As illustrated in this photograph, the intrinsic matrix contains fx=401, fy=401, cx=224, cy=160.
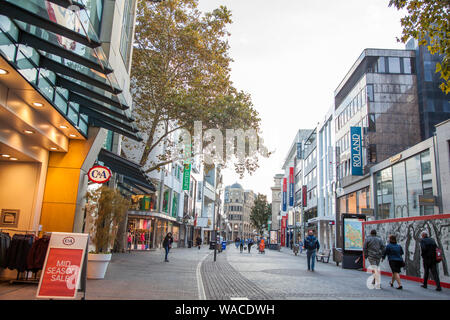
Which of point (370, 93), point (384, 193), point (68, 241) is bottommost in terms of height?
point (68, 241)

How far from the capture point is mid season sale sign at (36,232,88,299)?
6770mm

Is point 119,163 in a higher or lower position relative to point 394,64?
lower

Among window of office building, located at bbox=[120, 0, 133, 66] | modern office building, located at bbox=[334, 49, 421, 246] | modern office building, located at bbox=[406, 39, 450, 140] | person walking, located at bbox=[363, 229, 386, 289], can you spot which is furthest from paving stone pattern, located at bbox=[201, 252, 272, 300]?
modern office building, located at bbox=[406, 39, 450, 140]

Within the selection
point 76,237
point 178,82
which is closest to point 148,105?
point 178,82

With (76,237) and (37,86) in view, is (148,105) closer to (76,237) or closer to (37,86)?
(37,86)

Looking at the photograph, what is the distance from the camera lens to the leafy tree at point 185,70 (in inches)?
899

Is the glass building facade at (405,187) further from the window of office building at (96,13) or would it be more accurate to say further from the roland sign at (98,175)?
the window of office building at (96,13)

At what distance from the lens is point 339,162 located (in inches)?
1469

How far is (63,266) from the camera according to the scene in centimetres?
705

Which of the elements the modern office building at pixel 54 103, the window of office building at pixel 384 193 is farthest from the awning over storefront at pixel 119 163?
the window of office building at pixel 384 193

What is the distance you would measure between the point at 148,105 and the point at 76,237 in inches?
735

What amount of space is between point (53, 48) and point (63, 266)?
162 inches

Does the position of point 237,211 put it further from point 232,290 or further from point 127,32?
point 232,290

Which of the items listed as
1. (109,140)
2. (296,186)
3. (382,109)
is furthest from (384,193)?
(296,186)
